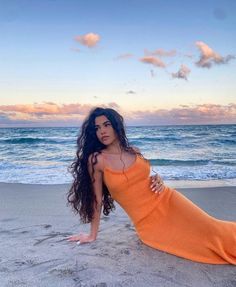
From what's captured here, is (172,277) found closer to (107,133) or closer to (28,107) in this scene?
(107,133)

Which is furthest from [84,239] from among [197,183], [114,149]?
[197,183]

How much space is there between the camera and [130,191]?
3.54 m

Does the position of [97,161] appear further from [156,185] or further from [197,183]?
[197,183]

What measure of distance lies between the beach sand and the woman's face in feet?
3.63

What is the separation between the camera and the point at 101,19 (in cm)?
1206

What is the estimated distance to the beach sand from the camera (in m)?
2.99

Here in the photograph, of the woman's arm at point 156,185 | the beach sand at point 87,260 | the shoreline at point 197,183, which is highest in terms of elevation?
the woman's arm at point 156,185

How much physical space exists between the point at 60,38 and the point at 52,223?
9917 mm

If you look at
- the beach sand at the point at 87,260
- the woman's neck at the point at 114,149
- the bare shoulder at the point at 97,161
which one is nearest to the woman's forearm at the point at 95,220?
the beach sand at the point at 87,260

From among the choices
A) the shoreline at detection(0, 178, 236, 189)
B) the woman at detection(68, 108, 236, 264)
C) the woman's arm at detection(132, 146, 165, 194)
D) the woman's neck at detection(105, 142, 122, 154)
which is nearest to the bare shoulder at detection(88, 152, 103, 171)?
the woman at detection(68, 108, 236, 264)

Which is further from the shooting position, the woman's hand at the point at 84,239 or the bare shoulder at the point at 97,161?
the woman's hand at the point at 84,239

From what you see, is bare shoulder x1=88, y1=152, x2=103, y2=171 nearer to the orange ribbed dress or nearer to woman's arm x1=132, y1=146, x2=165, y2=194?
the orange ribbed dress

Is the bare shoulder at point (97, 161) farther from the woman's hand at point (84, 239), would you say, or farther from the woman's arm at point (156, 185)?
the woman's hand at point (84, 239)

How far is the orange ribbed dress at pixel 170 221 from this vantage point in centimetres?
325
